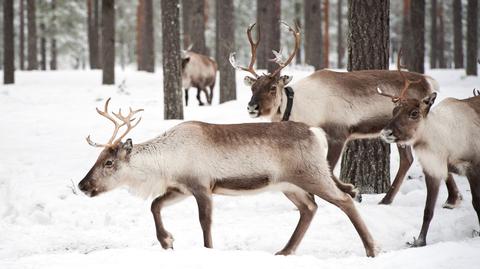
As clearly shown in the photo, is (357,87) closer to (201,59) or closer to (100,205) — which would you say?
(100,205)

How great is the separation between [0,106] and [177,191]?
974cm

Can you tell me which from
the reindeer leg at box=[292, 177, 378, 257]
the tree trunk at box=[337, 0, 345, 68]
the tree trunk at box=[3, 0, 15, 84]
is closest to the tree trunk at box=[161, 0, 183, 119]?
the reindeer leg at box=[292, 177, 378, 257]

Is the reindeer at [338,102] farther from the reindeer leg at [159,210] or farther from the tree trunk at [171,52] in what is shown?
the tree trunk at [171,52]

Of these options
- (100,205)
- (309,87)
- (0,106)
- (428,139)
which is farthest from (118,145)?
(0,106)

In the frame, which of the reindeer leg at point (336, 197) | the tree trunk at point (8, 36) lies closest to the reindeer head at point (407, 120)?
the reindeer leg at point (336, 197)

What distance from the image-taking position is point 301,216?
509cm

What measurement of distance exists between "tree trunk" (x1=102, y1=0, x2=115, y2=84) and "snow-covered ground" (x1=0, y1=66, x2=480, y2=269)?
27.7ft

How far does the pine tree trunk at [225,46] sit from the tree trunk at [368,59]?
21.9ft

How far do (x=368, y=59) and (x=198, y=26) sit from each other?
937 centimetres

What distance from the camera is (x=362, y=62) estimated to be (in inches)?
278

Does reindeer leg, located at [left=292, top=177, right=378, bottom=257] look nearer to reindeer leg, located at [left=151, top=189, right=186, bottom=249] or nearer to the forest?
the forest

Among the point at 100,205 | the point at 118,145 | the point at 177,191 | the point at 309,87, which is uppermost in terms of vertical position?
the point at 309,87

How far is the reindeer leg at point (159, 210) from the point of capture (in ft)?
16.1

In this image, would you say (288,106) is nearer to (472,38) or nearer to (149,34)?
(472,38)
